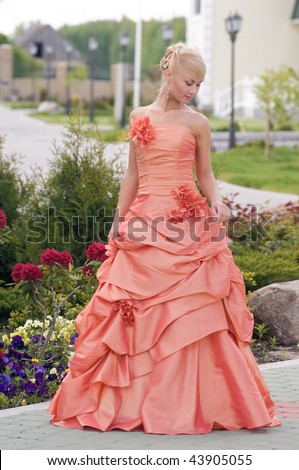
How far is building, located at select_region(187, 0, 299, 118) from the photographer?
46.9m

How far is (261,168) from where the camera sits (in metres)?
24.6

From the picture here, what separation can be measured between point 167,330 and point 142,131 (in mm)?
1077

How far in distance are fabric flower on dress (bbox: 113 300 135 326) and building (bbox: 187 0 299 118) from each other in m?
40.0

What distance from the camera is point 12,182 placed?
1014 centimetres

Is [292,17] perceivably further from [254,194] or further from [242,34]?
[254,194]

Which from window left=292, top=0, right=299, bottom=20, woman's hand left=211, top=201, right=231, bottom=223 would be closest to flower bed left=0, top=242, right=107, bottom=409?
woman's hand left=211, top=201, right=231, bottom=223

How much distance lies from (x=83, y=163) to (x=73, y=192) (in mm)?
272

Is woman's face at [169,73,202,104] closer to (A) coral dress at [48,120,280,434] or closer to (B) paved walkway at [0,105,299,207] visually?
(A) coral dress at [48,120,280,434]

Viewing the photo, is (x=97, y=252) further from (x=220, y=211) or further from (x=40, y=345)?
(x=220, y=211)

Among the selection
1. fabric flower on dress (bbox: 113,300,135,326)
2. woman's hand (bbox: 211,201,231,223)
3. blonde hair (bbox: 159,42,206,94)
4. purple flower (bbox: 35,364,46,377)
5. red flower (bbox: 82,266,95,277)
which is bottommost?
purple flower (bbox: 35,364,46,377)

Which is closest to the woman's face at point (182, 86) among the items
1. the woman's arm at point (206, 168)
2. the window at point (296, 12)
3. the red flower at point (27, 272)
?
the woman's arm at point (206, 168)

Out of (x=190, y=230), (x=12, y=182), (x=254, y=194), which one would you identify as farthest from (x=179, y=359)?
(x=254, y=194)

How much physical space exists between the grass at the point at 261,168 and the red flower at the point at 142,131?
1187cm

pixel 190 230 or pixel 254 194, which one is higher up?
pixel 190 230
